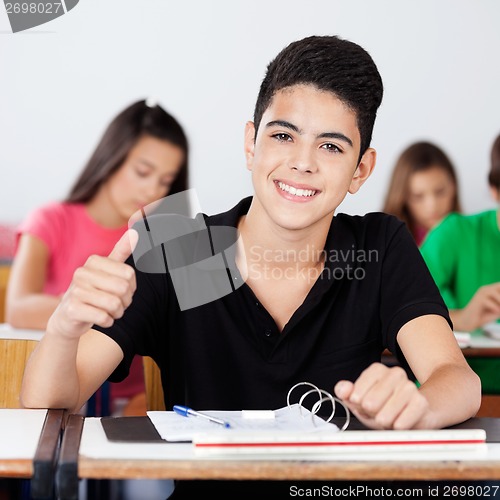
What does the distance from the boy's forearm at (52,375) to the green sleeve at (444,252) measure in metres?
1.93

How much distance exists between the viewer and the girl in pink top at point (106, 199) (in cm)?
313

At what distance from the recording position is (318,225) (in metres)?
1.70

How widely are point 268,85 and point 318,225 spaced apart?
0.96 ft

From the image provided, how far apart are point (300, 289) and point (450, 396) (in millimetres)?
420

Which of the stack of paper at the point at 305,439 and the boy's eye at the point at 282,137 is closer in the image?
the stack of paper at the point at 305,439

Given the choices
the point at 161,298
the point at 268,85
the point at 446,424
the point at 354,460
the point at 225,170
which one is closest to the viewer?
the point at 354,460

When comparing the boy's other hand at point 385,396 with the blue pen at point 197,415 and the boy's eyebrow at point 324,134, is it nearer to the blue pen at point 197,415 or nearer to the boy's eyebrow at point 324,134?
the blue pen at point 197,415

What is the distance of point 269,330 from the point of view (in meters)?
1.59

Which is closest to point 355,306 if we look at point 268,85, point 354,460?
point 268,85

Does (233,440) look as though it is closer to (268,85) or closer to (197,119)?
(268,85)

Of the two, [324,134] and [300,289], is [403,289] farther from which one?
[324,134]

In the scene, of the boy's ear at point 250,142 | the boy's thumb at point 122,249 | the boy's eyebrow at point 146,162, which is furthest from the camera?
the boy's eyebrow at point 146,162

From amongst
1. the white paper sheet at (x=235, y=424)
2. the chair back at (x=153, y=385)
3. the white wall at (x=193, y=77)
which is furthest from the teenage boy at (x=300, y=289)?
the white wall at (x=193, y=77)

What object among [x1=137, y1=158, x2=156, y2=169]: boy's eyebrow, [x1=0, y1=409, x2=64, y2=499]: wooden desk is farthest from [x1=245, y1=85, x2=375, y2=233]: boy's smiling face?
[x1=137, y1=158, x2=156, y2=169]: boy's eyebrow
